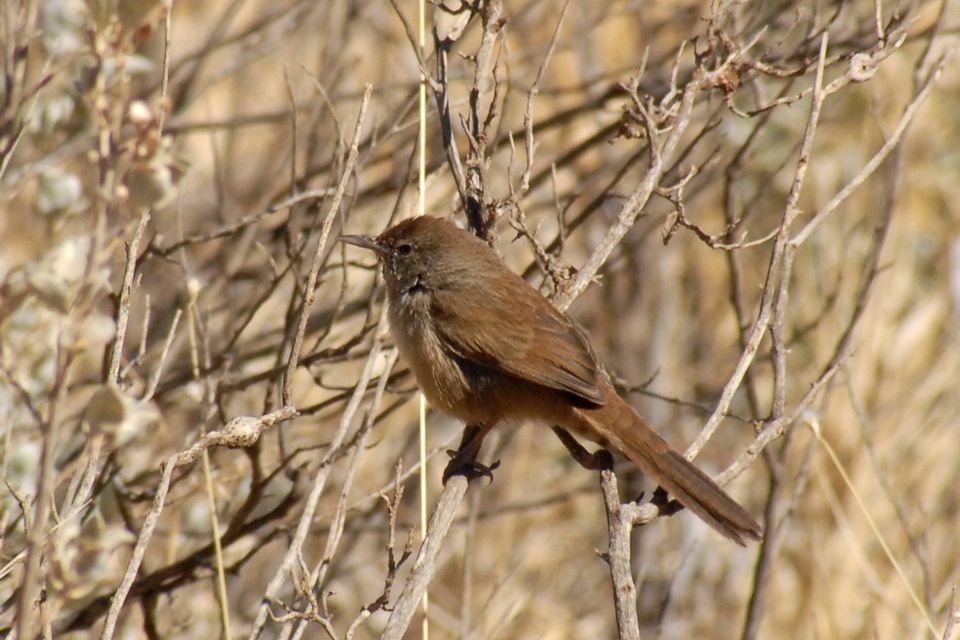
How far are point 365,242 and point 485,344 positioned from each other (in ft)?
1.86

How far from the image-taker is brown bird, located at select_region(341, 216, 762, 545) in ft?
13.5

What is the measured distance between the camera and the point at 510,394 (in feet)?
14.0

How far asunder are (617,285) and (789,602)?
218 centimetres

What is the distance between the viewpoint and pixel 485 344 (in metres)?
4.27

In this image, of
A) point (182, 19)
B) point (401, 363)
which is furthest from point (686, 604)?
point (182, 19)

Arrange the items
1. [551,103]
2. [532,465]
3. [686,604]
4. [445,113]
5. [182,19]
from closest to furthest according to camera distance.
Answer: [445,113] < [686,604] < [532,465] < [551,103] < [182,19]

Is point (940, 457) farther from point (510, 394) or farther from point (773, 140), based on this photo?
point (510, 394)

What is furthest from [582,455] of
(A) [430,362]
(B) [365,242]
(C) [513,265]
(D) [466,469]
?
(C) [513,265]

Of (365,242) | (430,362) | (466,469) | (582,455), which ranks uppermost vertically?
(365,242)

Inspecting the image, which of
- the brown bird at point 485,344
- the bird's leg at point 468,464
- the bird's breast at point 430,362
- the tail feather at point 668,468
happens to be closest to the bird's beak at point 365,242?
the brown bird at point 485,344

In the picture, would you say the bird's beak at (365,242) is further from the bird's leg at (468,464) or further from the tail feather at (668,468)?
the tail feather at (668,468)

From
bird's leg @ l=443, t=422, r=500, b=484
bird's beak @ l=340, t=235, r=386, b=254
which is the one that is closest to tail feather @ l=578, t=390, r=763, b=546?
bird's leg @ l=443, t=422, r=500, b=484

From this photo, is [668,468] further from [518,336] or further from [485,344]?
[485,344]

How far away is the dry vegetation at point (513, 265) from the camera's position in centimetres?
270
